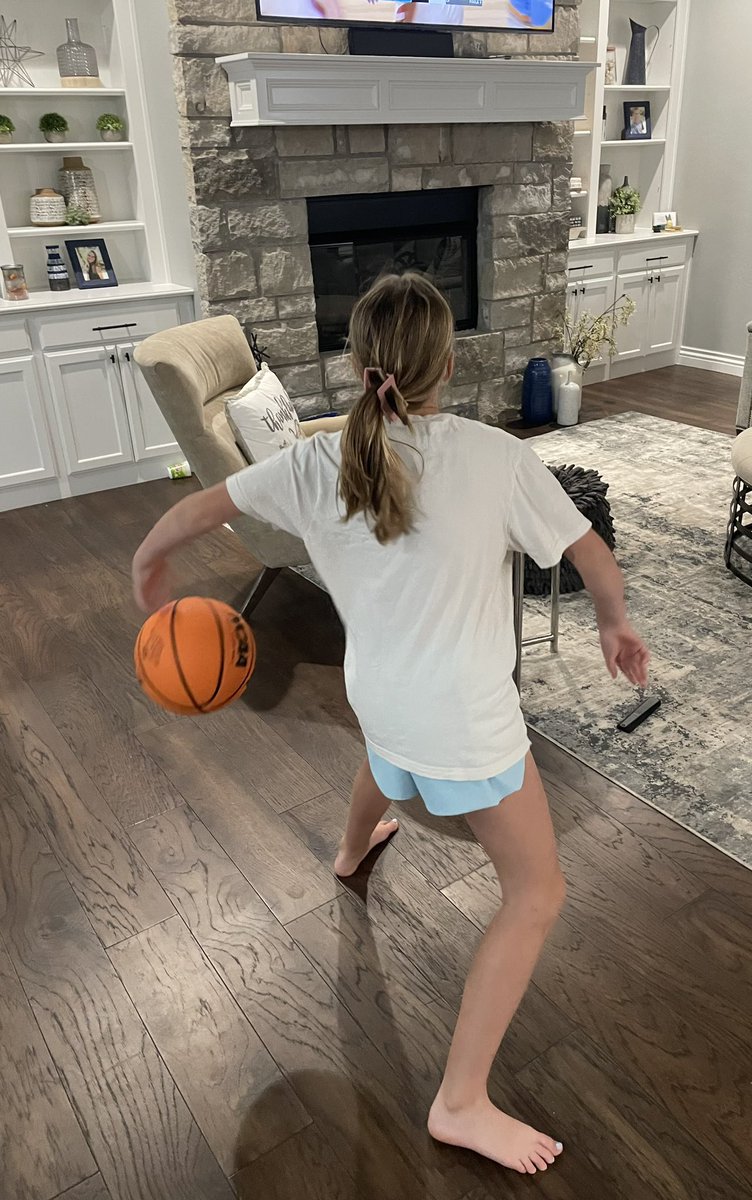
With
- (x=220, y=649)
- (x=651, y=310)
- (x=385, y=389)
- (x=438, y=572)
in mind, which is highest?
(x=385, y=389)

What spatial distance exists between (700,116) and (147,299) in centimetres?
391

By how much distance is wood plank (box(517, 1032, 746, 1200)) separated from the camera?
1.33m

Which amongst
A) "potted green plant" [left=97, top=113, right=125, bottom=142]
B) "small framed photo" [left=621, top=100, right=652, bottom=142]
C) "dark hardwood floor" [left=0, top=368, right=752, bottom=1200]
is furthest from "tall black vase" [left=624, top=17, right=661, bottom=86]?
"dark hardwood floor" [left=0, top=368, right=752, bottom=1200]

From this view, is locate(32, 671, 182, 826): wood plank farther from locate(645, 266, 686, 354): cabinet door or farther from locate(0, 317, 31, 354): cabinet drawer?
locate(645, 266, 686, 354): cabinet door

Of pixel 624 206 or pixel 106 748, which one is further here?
pixel 624 206

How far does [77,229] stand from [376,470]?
3.69 metres

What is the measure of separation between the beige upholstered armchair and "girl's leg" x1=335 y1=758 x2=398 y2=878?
1.04 metres

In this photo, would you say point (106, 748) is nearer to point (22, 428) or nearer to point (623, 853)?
point (623, 853)

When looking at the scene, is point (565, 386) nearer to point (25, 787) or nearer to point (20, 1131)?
point (25, 787)

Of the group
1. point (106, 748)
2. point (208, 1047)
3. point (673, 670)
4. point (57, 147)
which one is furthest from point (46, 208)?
point (208, 1047)

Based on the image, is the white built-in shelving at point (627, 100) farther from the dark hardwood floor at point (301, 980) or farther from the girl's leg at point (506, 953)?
the girl's leg at point (506, 953)

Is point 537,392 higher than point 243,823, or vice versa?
point 537,392

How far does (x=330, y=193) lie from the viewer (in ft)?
13.6

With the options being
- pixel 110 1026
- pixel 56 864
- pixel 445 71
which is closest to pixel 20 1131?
pixel 110 1026
